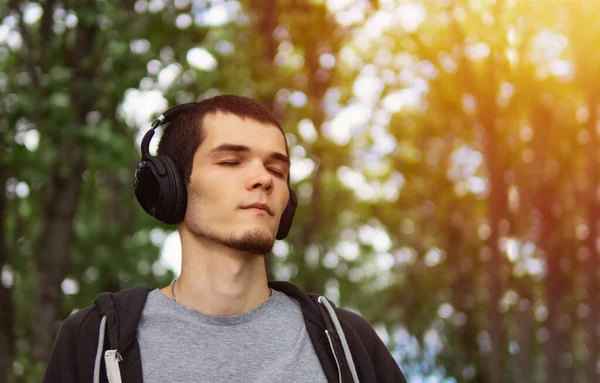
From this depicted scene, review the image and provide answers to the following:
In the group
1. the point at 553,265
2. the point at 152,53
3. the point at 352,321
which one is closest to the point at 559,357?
the point at 553,265

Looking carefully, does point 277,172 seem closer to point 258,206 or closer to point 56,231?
point 258,206

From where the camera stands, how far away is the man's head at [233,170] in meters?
3.43

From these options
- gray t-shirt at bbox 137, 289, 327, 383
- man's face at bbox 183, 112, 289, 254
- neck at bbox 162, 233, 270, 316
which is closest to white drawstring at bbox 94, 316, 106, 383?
gray t-shirt at bbox 137, 289, 327, 383

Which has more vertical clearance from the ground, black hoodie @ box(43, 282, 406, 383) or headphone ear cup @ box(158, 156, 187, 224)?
headphone ear cup @ box(158, 156, 187, 224)

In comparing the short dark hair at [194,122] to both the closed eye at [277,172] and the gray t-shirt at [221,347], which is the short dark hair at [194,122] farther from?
the gray t-shirt at [221,347]

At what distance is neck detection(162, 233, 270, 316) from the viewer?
347 centimetres

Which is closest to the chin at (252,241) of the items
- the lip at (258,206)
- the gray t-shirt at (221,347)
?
the lip at (258,206)

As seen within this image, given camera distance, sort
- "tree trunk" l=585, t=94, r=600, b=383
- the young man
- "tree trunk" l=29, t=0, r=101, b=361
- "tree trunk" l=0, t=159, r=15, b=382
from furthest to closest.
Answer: "tree trunk" l=585, t=94, r=600, b=383, "tree trunk" l=29, t=0, r=101, b=361, "tree trunk" l=0, t=159, r=15, b=382, the young man

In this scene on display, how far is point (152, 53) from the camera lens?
9.55 meters

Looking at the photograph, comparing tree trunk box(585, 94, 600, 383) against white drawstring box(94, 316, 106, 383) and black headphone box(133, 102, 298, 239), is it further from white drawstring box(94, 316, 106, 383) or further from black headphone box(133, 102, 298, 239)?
white drawstring box(94, 316, 106, 383)

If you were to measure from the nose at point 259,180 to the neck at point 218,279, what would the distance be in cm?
29

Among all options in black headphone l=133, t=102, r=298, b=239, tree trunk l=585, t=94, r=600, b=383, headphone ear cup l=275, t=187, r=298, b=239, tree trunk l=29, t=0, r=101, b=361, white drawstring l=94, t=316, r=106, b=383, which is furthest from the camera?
tree trunk l=585, t=94, r=600, b=383

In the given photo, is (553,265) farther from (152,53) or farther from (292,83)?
(152,53)

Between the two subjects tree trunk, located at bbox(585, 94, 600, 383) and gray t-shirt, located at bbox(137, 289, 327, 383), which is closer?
gray t-shirt, located at bbox(137, 289, 327, 383)
